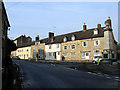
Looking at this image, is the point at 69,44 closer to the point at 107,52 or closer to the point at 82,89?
the point at 107,52

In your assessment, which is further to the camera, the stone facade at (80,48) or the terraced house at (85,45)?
the stone facade at (80,48)

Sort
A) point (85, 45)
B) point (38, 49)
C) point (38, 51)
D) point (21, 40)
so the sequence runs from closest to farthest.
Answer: point (85, 45)
point (38, 51)
point (38, 49)
point (21, 40)

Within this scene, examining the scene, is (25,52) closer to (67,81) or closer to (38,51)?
(38,51)

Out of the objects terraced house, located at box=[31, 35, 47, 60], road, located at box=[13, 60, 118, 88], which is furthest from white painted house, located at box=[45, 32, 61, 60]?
road, located at box=[13, 60, 118, 88]

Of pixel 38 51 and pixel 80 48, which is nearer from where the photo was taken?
pixel 80 48

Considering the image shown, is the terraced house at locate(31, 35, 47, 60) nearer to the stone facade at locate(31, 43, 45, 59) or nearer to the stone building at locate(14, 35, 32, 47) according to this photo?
the stone facade at locate(31, 43, 45, 59)

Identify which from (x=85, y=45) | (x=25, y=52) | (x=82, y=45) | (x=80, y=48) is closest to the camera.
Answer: (x=85, y=45)

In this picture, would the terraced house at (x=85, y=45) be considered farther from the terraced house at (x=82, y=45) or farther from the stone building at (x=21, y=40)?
the stone building at (x=21, y=40)

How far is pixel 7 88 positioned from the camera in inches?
296

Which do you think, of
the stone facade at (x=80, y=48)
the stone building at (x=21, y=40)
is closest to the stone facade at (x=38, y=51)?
the stone facade at (x=80, y=48)

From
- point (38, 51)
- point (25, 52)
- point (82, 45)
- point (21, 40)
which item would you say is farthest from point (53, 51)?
point (21, 40)

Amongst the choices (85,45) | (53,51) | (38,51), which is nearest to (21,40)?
(38,51)

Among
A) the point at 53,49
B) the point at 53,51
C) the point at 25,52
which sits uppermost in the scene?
the point at 53,49

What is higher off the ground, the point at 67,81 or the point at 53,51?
the point at 53,51
